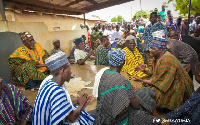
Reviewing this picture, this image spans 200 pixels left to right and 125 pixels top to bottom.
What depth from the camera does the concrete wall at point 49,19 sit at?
571cm

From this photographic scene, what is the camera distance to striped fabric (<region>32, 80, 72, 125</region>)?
5.43 feet

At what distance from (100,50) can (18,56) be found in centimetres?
217

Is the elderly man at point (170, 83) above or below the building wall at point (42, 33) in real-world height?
below

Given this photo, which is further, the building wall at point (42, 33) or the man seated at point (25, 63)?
the building wall at point (42, 33)

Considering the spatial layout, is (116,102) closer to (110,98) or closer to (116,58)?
(110,98)

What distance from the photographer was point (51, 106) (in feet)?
5.45

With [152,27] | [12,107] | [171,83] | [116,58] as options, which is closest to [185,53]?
[171,83]

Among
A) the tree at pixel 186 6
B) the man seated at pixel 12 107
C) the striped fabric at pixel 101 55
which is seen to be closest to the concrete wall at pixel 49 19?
the striped fabric at pixel 101 55

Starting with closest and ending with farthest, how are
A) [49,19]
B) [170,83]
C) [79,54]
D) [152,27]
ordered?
[170,83] < [79,54] < [152,27] < [49,19]

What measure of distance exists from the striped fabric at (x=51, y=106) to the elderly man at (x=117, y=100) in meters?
0.49

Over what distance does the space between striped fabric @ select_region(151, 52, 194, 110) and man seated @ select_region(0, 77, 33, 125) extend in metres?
2.17

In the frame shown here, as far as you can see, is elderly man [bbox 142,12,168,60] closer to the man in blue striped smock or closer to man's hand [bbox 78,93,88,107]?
man's hand [bbox 78,93,88,107]

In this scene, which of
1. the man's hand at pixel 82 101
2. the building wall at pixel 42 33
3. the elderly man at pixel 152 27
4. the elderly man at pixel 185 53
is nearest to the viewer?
the man's hand at pixel 82 101

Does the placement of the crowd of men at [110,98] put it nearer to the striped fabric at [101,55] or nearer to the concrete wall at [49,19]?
the striped fabric at [101,55]
